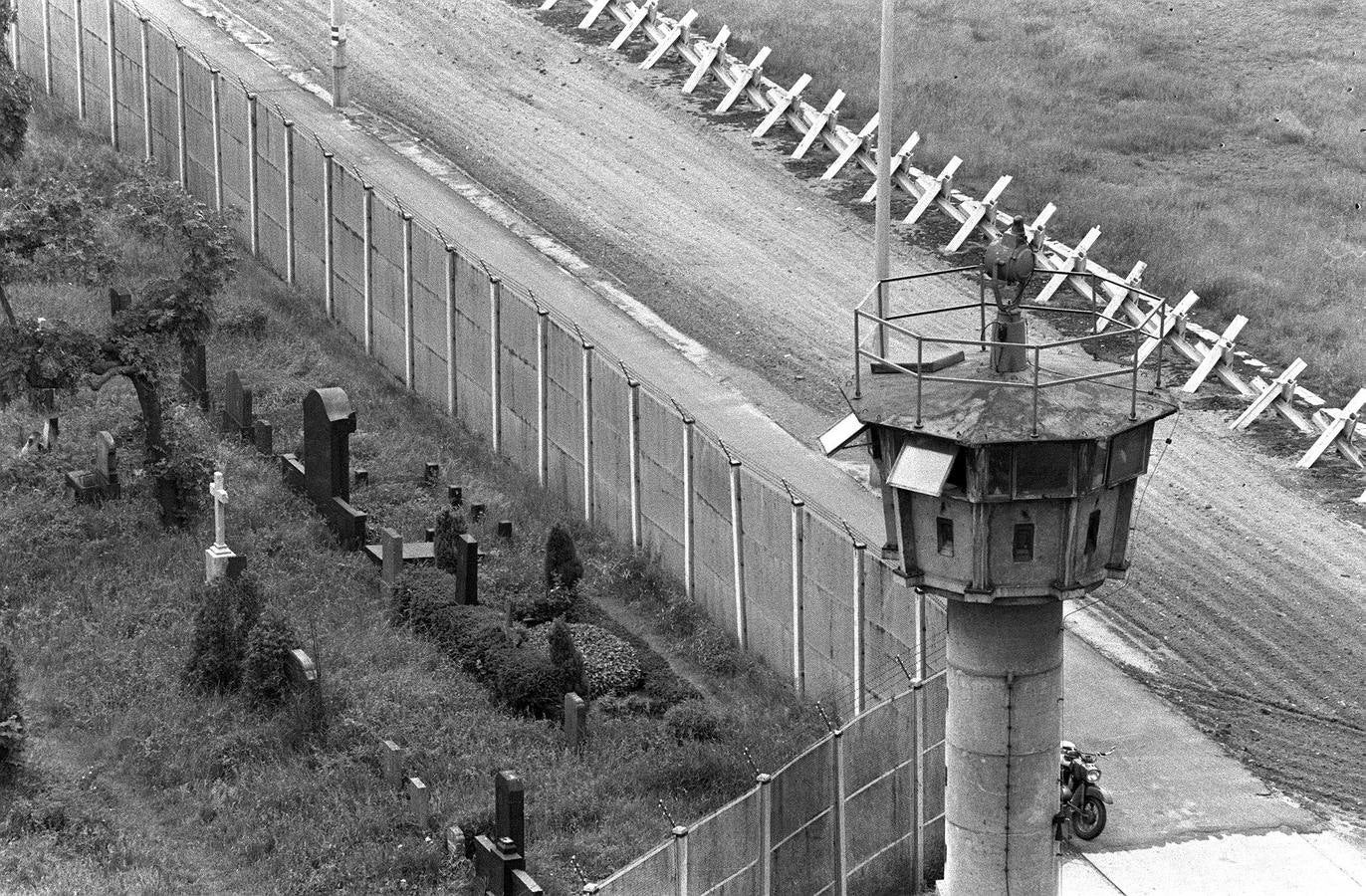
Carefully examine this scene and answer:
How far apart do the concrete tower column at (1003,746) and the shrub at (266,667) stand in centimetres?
839

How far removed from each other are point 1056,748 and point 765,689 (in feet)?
24.8

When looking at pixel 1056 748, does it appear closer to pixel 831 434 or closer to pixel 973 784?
pixel 973 784

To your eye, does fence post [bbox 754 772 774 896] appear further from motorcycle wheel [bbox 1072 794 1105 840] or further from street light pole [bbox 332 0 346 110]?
street light pole [bbox 332 0 346 110]

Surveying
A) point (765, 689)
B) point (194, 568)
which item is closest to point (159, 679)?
point (194, 568)

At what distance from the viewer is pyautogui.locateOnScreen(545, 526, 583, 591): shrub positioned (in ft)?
86.6

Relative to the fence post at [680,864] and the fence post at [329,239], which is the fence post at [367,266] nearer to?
the fence post at [329,239]

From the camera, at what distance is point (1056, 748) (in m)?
17.3

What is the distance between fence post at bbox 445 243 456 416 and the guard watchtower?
14938 millimetres

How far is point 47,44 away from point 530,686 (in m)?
24.5

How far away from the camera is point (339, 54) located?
41.9 m

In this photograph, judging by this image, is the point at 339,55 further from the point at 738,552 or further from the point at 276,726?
the point at 276,726

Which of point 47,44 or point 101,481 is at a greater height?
point 47,44

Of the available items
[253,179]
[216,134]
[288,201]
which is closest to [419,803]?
[288,201]

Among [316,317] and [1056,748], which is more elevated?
[1056,748]
